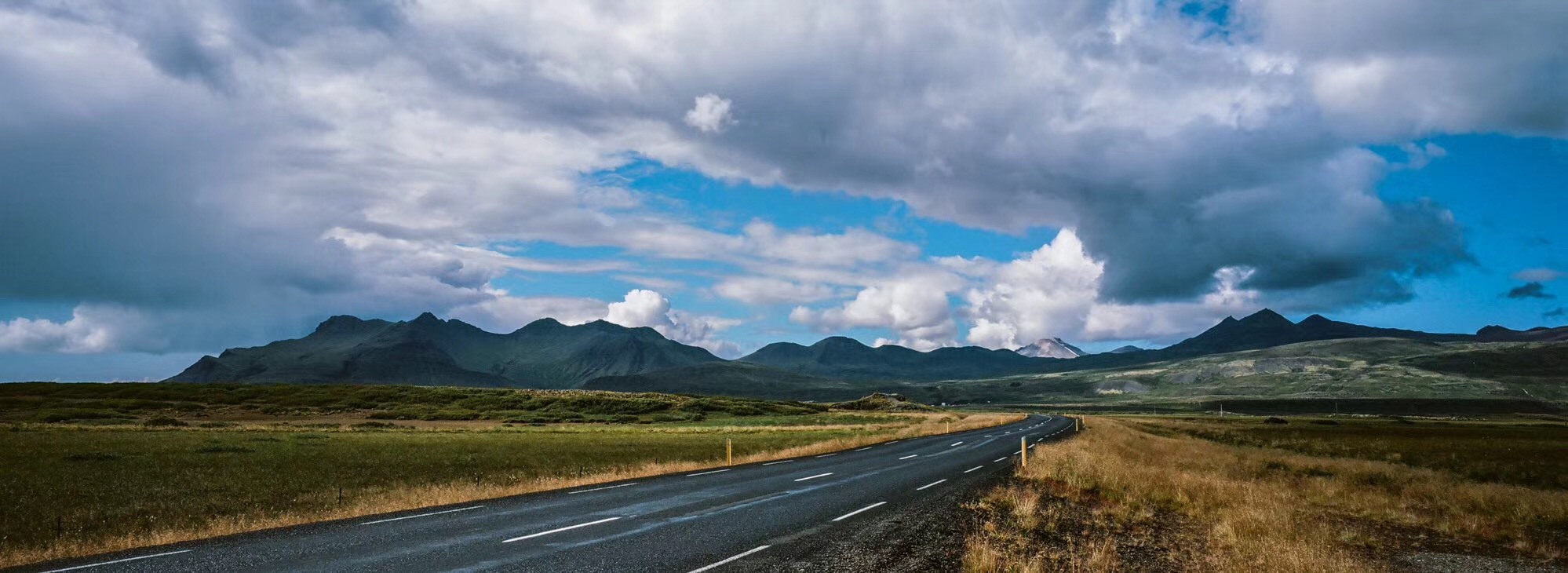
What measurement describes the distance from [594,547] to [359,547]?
4.33 metres

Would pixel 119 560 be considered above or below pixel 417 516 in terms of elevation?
above

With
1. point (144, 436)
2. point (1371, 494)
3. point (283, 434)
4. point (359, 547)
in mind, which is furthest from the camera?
point (283, 434)

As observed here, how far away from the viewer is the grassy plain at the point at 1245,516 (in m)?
14.0

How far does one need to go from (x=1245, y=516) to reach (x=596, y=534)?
50.4 ft

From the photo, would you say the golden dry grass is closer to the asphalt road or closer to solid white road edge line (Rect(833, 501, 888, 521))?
the asphalt road

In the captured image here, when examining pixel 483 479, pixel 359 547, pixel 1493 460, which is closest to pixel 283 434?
pixel 483 479

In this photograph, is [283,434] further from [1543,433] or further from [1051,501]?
[1543,433]

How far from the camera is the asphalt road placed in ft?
40.3

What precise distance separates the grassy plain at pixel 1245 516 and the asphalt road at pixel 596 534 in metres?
3.31

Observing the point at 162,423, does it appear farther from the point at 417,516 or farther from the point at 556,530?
the point at 556,530

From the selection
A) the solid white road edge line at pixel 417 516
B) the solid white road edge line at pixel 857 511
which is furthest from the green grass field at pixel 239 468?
the solid white road edge line at pixel 857 511

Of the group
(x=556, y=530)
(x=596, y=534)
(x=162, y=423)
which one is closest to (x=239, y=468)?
(x=556, y=530)

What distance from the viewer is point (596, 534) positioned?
14.9 meters

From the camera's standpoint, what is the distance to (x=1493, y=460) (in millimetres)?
42844
